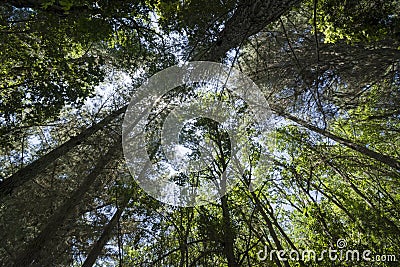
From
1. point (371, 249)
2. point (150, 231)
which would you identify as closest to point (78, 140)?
point (150, 231)

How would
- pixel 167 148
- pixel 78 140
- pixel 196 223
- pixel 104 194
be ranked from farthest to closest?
pixel 104 194
pixel 78 140
pixel 167 148
pixel 196 223

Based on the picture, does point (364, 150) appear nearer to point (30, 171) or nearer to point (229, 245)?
point (229, 245)

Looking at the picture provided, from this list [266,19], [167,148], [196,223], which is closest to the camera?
[266,19]

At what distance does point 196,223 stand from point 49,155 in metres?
2.33

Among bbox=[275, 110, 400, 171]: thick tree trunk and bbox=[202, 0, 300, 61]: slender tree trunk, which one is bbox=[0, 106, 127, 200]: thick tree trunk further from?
bbox=[275, 110, 400, 171]: thick tree trunk

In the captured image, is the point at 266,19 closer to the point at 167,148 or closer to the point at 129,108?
the point at 167,148

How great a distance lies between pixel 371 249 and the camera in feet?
9.89

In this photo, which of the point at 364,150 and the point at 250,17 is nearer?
the point at 250,17

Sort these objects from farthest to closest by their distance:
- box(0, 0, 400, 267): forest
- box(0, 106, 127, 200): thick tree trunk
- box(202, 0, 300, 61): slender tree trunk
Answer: box(0, 106, 127, 200): thick tree trunk < box(0, 0, 400, 267): forest < box(202, 0, 300, 61): slender tree trunk

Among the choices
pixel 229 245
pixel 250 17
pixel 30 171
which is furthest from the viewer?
pixel 30 171

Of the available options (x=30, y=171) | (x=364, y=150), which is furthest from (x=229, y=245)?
(x=364, y=150)

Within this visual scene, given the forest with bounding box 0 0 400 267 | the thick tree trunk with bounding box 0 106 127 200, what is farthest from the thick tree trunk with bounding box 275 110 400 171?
the thick tree trunk with bounding box 0 106 127 200

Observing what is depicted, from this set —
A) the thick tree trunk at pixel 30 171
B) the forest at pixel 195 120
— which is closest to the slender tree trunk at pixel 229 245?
the forest at pixel 195 120

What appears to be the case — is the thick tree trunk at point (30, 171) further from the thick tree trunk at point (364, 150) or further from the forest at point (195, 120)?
the thick tree trunk at point (364, 150)
